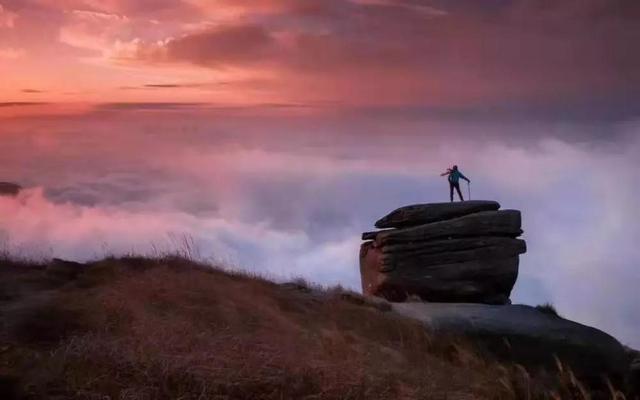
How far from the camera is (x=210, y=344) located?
1104cm

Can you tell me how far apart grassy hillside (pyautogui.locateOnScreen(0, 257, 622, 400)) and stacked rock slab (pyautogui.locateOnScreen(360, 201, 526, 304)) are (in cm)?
364

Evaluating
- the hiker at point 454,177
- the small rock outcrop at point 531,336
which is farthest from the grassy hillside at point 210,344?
the hiker at point 454,177

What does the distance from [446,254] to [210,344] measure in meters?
14.0

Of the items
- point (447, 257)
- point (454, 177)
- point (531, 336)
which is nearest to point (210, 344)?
point (531, 336)

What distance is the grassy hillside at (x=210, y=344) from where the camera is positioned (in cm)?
916

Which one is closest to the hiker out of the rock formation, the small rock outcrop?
the rock formation

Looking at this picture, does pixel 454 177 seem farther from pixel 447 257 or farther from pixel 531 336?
pixel 531 336

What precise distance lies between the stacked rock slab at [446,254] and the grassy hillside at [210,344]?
3.64 metres

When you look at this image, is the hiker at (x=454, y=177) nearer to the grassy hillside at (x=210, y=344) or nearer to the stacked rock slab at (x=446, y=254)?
the stacked rock slab at (x=446, y=254)

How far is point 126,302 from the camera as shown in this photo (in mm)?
13906

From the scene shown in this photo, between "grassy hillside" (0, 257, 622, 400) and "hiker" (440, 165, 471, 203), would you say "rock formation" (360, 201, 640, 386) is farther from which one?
"grassy hillside" (0, 257, 622, 400)

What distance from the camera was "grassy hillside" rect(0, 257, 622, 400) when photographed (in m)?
9.16

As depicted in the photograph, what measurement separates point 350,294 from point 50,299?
8.06m

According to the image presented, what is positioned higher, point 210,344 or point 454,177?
point 454,177
